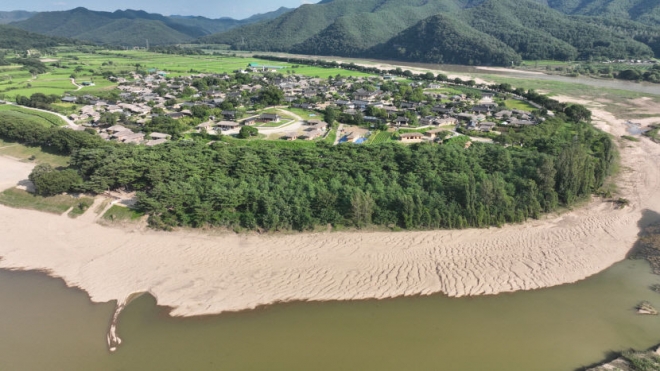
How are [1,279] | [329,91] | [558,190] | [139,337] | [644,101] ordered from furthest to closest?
[329,91] → [644,101] → [558,190] → [1,279] → [139,337]

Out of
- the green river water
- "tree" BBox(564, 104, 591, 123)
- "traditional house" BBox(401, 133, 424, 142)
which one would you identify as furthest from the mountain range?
the green river water

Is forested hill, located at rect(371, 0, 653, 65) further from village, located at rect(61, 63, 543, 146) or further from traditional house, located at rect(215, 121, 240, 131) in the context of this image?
traditional house, located at rect(215, 121, 240, 131)

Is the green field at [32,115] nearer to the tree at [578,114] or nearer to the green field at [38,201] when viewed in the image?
the green field at [38,201]

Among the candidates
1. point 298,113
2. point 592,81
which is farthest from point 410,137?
point 592,81

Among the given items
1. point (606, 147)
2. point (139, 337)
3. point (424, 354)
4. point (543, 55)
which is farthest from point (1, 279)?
point (543, 55)

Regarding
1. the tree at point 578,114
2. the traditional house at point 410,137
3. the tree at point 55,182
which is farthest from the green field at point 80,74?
the tree at point 578,114

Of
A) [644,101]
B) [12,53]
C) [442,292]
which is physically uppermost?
[12,53]

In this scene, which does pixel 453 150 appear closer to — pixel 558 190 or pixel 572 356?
pixel 558 190
